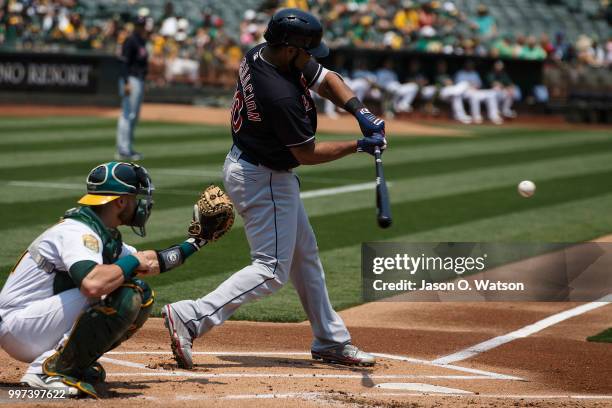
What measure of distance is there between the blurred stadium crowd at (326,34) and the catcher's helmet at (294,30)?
62.6 feet

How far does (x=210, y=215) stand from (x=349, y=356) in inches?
47.9

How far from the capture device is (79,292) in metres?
4.88

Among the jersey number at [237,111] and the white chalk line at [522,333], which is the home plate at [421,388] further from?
the jersey number at [237,111]

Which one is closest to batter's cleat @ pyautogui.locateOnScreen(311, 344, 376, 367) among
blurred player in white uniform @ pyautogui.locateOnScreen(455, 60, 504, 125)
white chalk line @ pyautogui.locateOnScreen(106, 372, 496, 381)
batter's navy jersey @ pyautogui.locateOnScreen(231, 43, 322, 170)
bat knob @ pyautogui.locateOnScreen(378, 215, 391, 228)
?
white chalk line @ pyautogui.locateOnScreen(106, 372, 496, 381)

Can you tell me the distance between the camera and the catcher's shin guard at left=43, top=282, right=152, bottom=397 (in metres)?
4.77

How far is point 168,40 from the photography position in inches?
1093

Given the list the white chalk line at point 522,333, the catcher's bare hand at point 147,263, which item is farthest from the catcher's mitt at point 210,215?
the white chalk line at point 522,333

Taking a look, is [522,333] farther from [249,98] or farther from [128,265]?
[128,265]

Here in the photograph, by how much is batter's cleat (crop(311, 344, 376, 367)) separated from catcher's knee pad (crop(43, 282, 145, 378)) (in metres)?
1.52

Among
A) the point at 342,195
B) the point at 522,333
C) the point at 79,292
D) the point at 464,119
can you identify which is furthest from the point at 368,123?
the point at 464,119

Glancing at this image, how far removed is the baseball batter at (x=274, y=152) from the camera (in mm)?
5574

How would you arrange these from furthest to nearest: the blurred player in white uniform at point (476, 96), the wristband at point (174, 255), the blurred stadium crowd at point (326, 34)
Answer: the blurred player in white uniform at point (476, 96), the blurred stadium crowd at point (326, 34), the wristband at point (174, 255)

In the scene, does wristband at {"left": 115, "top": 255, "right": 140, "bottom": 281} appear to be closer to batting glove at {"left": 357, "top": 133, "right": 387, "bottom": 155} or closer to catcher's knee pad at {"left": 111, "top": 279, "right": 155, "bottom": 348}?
catcher's knee pad at {"left": 111, "top": 279, "right": 155, "bottom": 348}

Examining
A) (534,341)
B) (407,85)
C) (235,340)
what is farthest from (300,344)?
(407,85)
